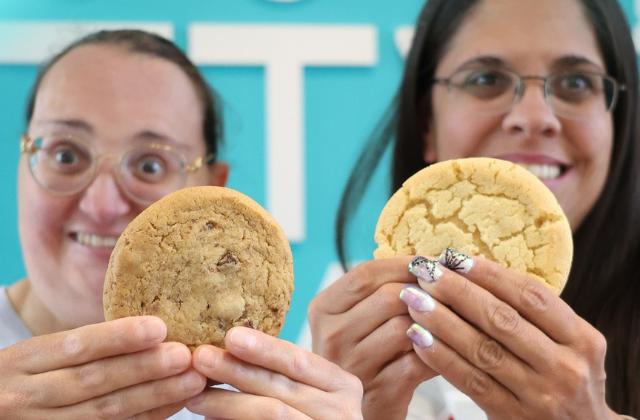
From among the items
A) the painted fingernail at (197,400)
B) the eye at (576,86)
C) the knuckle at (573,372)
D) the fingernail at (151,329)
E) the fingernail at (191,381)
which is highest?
the eye at (576,86)

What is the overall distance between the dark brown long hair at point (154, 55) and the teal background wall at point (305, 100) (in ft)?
2.33

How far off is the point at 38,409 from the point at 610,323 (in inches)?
52.5

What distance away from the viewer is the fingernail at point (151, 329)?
0.94 m

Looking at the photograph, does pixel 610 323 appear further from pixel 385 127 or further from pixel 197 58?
pixel 197 58

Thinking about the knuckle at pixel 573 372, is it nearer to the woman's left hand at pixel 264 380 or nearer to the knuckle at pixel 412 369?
the knuckle at pixel 412 369

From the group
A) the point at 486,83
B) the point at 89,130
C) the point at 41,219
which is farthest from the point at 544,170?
the point at 41,219

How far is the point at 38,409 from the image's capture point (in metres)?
1.00

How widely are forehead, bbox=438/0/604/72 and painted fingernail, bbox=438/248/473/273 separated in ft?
2.33

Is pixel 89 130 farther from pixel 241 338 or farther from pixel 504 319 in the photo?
pixel 504 319

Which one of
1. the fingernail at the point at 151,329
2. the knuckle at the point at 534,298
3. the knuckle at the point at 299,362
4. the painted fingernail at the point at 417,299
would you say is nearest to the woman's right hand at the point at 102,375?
the fingernail at the point at 151,329

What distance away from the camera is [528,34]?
173 centimetres

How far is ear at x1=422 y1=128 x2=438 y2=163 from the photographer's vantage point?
1930 mm

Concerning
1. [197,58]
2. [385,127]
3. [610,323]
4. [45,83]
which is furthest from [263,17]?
[610,323]

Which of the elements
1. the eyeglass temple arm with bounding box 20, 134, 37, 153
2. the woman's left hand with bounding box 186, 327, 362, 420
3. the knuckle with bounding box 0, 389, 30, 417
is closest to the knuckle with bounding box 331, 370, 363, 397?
the woman's left hand with bounding box 186, 327, 362, 420
